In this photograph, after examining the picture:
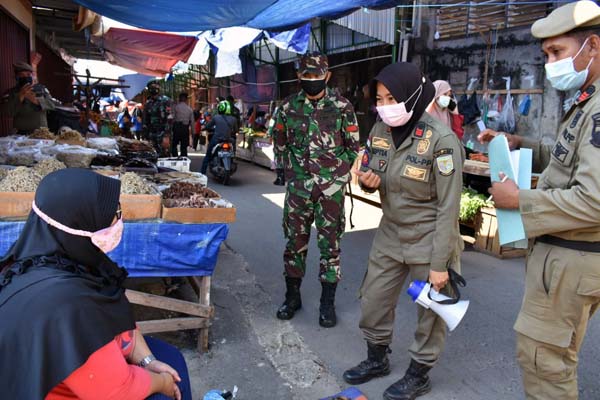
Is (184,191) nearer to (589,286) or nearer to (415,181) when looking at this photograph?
(415,181)

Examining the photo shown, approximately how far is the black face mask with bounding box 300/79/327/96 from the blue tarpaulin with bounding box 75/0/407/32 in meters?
1.37

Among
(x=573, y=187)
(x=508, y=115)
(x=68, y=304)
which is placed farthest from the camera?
(x=508, y=115)

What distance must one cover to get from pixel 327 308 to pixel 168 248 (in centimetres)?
139

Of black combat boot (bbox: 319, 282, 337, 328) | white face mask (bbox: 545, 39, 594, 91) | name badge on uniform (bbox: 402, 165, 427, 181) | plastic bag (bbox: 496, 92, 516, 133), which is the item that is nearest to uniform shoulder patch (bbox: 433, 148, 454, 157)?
name badge on uniform (bbox: 402, 165, 427, 181)

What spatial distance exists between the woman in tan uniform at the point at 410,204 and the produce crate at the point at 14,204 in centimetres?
203

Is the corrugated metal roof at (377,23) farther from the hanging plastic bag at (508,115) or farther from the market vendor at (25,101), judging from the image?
the market vendor at (25,101)

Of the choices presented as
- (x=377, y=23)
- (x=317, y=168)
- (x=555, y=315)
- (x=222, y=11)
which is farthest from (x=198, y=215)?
(x=377, y=23)

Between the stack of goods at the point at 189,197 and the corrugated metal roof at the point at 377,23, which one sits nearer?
the stack of goods at the point at 189,197

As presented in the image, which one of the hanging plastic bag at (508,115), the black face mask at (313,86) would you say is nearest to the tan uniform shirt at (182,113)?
the hanging plastic bag at (508,115)

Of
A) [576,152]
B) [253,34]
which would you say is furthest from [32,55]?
[576,152]

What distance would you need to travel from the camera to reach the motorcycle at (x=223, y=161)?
10.1 m

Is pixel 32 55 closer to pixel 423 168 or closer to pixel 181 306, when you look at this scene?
pixel 181 306

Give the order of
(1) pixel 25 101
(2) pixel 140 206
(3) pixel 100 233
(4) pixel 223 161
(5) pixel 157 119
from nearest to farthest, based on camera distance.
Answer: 1. (3) pixel 100 233
2. (2) pixel 140 206
3. (1) pixel 25 101
4. (4) pixel 223 161
5. (5) pixel 157 119

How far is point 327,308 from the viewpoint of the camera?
3.81 metres
